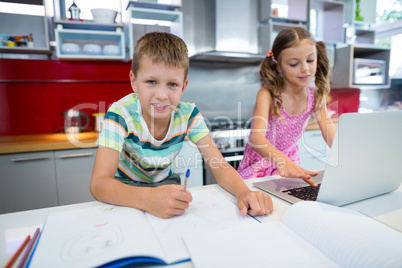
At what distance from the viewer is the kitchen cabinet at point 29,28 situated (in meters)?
1.87

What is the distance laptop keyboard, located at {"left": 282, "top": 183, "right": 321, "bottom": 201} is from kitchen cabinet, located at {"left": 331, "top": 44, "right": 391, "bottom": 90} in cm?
231

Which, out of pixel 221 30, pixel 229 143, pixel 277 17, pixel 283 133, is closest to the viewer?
pixel 283 133

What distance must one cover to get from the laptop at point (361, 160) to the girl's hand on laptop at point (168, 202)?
0.31m

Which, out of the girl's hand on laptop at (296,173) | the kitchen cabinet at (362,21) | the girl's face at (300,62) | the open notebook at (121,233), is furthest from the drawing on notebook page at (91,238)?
the kitchen cabinet at (362,21)

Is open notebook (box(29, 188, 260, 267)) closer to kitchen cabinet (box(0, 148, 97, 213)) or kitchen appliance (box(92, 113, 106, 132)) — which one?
kitchen cabinet (box(0, 148, 97, 213))

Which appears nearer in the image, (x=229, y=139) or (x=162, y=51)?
(x=162, y=51)

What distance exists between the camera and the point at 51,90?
2.09m

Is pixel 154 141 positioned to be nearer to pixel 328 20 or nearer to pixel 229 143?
pixel 229 143

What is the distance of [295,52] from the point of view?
1.18 m

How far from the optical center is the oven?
208 centimetres

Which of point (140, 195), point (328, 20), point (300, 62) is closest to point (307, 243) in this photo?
point (140, 195)

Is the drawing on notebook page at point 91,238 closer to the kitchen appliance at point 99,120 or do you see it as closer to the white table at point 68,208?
the white table at point 68,208

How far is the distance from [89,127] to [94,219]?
181 centimetres

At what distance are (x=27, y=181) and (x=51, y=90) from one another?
2.66 feet
